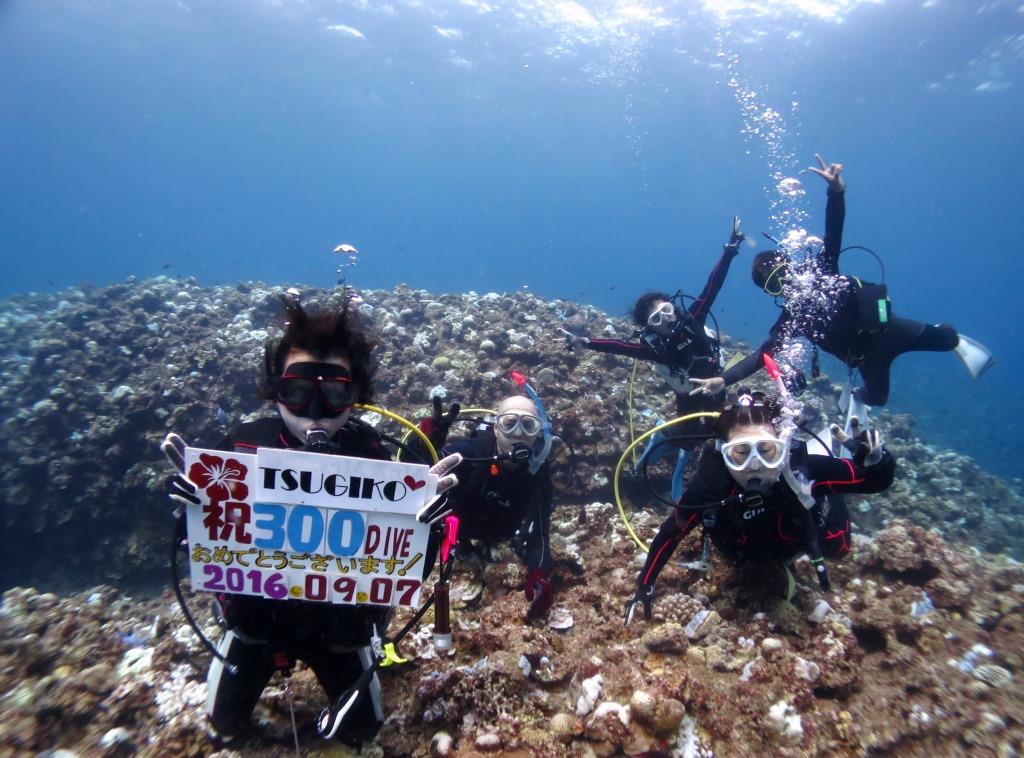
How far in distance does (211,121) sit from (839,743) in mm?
118753

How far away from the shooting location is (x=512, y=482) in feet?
19.2

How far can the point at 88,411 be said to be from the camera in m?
12.4

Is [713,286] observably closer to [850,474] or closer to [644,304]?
[644,304]

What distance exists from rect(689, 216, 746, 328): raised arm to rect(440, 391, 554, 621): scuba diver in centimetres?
503

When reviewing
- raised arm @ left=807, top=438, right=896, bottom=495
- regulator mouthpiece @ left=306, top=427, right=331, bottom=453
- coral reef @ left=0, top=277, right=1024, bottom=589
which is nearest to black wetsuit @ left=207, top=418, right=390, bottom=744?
regulator mouthpiece @ left=306, top=427, right=331, bottom=453

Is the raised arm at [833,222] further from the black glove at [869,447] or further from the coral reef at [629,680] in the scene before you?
the coral reef at [629,680]

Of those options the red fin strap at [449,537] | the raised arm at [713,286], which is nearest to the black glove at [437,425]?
the red fin strap at [449,537]

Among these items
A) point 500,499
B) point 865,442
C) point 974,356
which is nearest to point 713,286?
point 974,356

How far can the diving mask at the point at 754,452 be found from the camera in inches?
170

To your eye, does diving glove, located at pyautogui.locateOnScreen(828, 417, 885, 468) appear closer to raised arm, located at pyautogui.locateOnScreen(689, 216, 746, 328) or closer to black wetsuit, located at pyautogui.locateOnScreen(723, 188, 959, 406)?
black wetsuit, located at pyautogui.locateOnScreen(723, 188, 959, 406)

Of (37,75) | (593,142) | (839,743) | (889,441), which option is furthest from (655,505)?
(37,75)

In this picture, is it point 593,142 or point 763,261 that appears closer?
point 763,261

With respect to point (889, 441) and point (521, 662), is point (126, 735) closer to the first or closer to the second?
point (521, 662)

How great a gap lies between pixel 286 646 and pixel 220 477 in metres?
1.50
